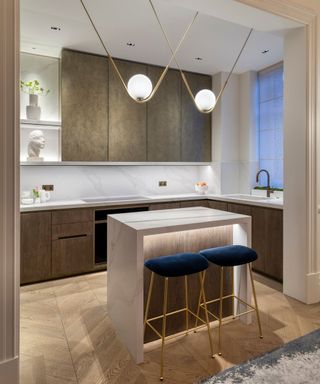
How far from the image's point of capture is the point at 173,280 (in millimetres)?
2279

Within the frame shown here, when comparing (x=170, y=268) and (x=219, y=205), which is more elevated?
(x=219, y=205)

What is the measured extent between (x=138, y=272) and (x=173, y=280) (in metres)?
0.43

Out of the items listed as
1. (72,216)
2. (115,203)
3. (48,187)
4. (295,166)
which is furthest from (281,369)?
(48,187)

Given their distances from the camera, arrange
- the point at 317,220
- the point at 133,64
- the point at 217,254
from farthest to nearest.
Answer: the point at 133,64, the point at 317,220, the point at 217,254

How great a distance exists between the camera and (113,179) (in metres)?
4.31

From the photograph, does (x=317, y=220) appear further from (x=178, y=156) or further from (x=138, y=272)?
(x=178, y=156)

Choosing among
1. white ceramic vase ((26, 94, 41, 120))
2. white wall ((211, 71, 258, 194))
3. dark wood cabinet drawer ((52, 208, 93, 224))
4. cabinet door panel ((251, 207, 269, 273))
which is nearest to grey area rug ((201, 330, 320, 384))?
cabinet door panel ((251, 207, 269, 273))

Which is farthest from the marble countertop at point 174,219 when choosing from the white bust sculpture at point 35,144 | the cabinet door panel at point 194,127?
the cabinet door panel at point 194,127

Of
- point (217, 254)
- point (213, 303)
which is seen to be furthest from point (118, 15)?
point (213, 303)

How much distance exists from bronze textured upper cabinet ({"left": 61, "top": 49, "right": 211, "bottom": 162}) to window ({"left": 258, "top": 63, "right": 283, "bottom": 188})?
0.83 metres

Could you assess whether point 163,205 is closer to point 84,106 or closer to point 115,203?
point 115,203

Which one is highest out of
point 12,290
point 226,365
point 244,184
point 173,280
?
point 244,184

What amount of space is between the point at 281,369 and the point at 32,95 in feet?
12.1

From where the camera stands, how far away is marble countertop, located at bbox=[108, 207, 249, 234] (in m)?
2.05
